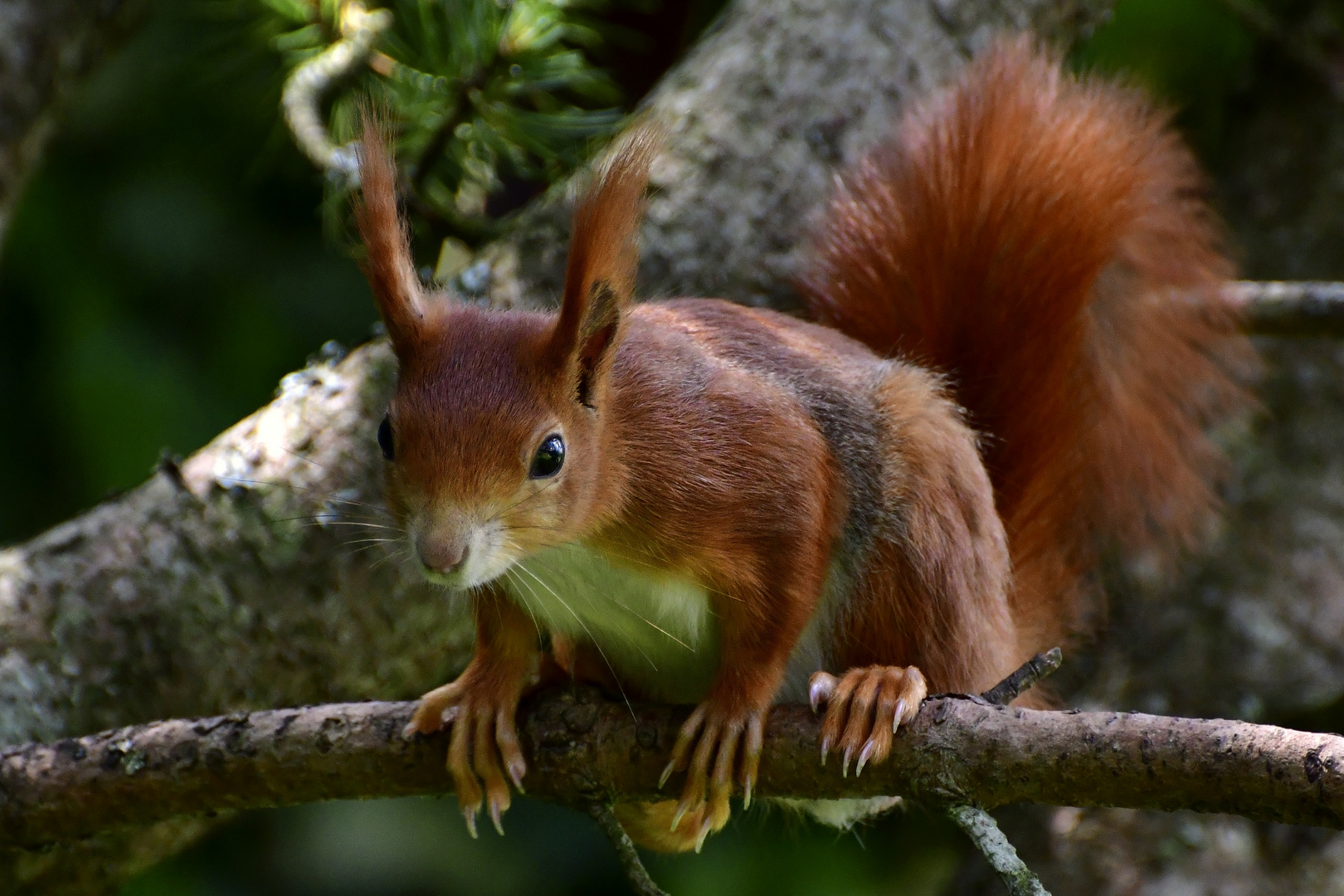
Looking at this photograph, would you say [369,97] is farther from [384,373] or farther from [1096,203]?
[1096,203]

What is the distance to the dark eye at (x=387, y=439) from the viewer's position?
1.34 meters

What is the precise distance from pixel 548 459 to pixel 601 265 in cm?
21

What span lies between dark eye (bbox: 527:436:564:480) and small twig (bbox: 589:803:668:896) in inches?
13.8

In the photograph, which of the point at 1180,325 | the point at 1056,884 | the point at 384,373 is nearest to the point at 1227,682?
the point at 1056,884

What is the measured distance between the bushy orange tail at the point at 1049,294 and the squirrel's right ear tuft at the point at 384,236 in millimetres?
696

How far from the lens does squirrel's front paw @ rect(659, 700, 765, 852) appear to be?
54.3 inches

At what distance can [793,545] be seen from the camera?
146 cm

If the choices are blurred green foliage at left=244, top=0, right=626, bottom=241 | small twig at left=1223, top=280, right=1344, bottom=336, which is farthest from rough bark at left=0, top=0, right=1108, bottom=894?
small twig at left=1223, top=280, right=1344, bottom=336

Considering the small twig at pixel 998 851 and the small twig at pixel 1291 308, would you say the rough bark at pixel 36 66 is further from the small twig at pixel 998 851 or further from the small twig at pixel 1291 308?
the small twig at pixel 1291 308

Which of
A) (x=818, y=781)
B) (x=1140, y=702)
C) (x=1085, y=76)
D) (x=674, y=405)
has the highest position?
(x=1085, y=76)

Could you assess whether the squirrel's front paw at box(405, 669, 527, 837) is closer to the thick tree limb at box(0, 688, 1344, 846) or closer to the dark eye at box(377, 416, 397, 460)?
the thick tree limb at box(0, 688, 1344, 846)

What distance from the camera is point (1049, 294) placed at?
5.85ft

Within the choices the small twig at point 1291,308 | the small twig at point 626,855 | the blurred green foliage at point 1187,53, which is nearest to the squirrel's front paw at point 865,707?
the small twig at point 626,855

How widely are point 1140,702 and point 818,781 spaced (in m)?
1.14
